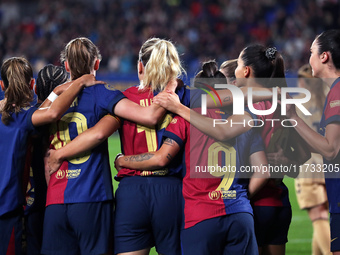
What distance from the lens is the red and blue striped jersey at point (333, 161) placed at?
345cm

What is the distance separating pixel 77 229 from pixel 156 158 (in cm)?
75

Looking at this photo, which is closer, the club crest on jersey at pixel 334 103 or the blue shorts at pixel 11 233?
the club crest on jersey at pixel 334 103

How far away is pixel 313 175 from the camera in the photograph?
236 inches

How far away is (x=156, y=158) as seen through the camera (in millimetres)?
3443

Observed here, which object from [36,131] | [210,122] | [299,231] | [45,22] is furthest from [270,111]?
[45,22]

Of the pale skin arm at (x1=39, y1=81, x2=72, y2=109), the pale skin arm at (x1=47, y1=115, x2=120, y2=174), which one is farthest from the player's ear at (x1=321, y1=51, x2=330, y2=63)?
the pale skin arm at (x1=39, y1=81, x2=72, y2=109)

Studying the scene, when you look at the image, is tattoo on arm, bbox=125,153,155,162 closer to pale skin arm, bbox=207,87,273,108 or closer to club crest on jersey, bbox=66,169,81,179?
club crest on jersey, bbox=66,169,81,179

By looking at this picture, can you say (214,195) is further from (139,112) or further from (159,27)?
(159,27)

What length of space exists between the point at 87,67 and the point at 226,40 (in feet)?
58.8

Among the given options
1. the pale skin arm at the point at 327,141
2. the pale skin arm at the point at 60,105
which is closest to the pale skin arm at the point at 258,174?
the pale skin arm at the point at 327,141

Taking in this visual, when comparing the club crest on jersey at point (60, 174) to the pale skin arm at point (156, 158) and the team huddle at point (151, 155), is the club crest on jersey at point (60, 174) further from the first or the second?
the pale skin arm at point (156, 158)

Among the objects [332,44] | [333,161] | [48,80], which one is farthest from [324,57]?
[48,80]

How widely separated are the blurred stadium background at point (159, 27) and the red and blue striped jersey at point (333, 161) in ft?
47.9

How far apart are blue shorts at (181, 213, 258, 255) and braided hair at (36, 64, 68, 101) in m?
1.60
